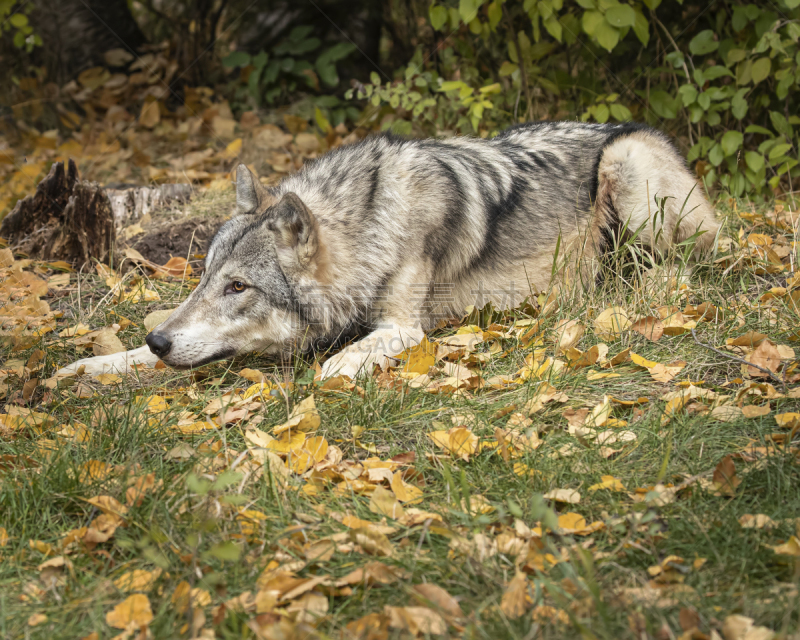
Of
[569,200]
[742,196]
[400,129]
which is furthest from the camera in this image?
[400,129]

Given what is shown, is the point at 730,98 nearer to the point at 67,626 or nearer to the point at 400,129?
the point at 400,129

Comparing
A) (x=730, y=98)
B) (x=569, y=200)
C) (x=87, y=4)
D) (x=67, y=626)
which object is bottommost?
(x=67, y=626)

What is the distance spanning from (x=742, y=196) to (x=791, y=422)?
13.4ft

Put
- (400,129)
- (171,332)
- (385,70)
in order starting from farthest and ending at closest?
(385,70) → (400,129) → (171,332)

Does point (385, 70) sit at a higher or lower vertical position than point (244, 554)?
higher

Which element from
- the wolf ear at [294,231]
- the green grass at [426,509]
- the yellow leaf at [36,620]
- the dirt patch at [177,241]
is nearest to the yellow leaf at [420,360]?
the green grass at [426,509]

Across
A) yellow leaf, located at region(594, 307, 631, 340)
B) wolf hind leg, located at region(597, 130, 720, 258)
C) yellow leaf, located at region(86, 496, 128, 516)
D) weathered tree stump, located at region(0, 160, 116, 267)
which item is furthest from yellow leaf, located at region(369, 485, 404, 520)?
weathered tree stump, located at region(0, 160, 116, 267)

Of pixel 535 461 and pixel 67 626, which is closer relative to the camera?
pixel 67 626

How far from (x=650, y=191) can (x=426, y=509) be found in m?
3.13

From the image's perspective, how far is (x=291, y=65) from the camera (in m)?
8.48

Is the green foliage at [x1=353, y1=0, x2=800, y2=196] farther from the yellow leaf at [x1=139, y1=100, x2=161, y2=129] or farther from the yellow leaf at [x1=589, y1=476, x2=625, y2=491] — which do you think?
the yellow leaf at [x1=589, y1=476, x2=625, y2=491]

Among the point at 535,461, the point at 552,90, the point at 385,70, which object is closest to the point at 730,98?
the point at 552,90

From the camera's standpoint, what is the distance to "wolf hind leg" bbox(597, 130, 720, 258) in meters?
4.61

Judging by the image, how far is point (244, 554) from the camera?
2.25 meters
